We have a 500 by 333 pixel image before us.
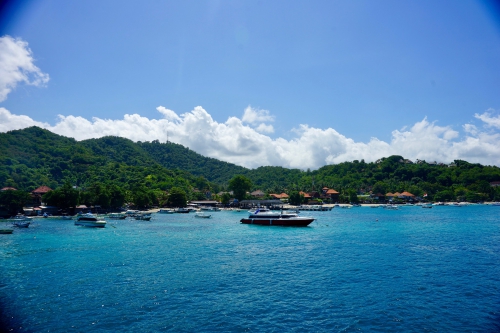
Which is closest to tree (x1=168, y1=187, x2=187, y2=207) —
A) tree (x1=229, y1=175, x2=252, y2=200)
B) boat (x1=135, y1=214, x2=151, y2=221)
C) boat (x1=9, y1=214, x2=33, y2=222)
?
tree (x1=229, y1=175, x2=252, y2=200)

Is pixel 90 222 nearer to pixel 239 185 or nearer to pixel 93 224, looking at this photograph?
pixel 93 224

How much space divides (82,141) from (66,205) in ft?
392

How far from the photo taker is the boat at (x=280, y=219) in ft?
194

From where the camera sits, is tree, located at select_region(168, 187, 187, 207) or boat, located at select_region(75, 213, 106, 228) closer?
boat, located at select_region(75, 213, 106, 228)

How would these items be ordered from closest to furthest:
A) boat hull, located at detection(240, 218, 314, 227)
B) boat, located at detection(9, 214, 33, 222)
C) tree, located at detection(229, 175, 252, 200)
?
boat hull, located at detection(240, 218, 314, 227)
boat, located at detection(9, 214, 33, 222)
tree, located at detection(229, 175, 252, 200)

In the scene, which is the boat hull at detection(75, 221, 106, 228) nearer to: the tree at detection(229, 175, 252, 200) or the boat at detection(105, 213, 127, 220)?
the boat at detection(105, 213, 127, 220)

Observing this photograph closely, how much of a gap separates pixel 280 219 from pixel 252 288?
41521 millimetres

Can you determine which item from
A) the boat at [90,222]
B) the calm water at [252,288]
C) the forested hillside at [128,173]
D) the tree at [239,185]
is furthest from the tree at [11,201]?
the tree at [239,185]

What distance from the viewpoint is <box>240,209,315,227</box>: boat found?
59153 mm

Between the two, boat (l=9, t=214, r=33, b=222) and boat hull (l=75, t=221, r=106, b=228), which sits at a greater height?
boat (l=9, t=214, r=33, b=222)

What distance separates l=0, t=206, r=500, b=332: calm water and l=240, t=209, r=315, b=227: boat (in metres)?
22.9

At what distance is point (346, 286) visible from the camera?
20.5 metres

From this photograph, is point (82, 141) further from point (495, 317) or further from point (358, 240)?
point (495, 317)

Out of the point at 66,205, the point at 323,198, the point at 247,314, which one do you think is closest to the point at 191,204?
the point at 66,205
